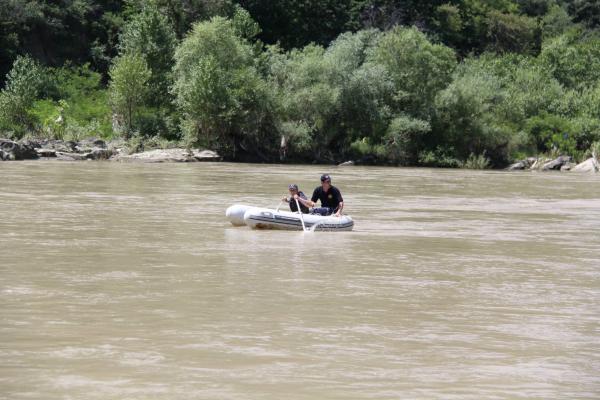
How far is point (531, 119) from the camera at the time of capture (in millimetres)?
57094

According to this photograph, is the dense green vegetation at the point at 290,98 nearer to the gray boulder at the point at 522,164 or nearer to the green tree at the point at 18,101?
the green tree at the point at 18,101

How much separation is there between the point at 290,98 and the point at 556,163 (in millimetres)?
13475

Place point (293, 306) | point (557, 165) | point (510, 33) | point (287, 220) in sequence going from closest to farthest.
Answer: point (293, 306), point (287, 220), point (557, 165), point (510, 33)

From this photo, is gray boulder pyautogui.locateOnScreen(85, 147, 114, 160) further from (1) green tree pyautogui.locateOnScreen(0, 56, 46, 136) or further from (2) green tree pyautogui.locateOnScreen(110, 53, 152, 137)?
(1) green tree pyautogui.locateOnScreen(0, 56, 46, 136)

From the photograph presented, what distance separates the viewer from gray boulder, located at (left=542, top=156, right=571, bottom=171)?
53406 mm

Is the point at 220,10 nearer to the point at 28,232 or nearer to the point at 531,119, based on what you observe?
the point at 531,119

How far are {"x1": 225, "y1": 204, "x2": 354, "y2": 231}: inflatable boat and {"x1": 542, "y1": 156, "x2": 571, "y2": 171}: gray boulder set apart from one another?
114 ft

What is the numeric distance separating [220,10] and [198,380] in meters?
54.5

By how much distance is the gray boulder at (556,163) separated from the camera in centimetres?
5341

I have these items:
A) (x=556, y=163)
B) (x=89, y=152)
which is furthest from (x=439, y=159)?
(x=89, y=152)

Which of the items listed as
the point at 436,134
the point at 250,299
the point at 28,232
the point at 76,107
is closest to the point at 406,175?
the point at 436,134

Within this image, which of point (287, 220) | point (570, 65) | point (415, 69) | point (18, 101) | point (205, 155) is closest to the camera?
point (287, 220)

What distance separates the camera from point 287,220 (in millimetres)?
20297

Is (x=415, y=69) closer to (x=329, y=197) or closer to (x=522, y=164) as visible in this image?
(x=522, y=164)
